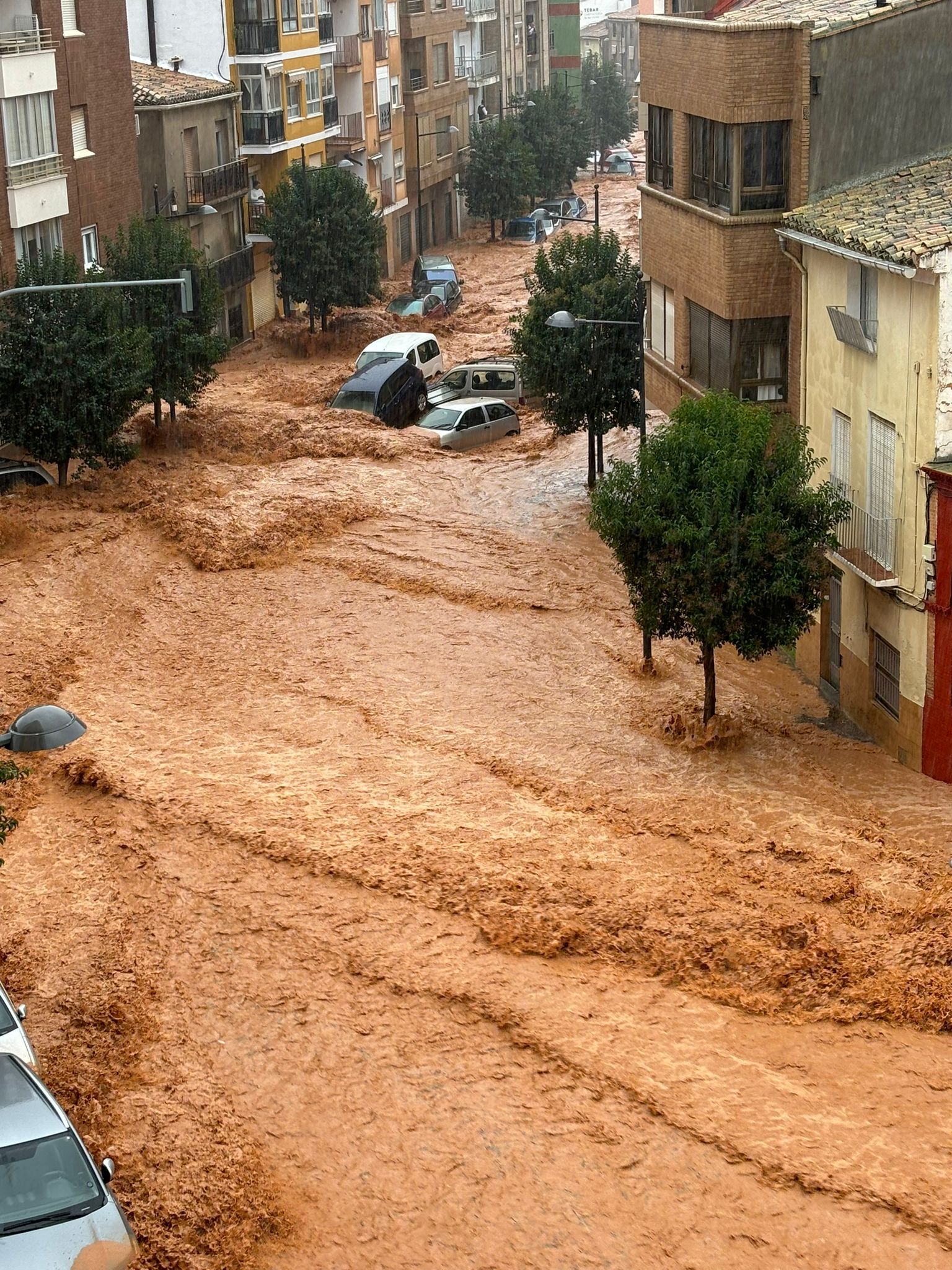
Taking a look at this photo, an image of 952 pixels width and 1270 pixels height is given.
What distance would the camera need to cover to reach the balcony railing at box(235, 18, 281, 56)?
47.1 meters

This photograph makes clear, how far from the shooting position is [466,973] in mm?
15656

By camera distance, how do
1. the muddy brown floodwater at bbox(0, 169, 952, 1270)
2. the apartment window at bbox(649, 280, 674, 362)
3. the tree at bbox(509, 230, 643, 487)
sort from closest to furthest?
the muddy brown floodwater at bbox(0, 169, 952, 1270) < the apartment window at bbox(649, 280, 674, 362) < the tree at bbox(509, 230, 643, 487)

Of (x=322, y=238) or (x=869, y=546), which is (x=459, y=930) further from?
(x=322, y=238)

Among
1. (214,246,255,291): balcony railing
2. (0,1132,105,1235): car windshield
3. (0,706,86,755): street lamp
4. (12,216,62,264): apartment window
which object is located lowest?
(0,1132,105,1235): car windshield

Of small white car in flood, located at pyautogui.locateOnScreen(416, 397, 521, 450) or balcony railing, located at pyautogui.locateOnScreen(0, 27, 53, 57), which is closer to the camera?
balcony railing, located at pyautogui.locateOnScreen(0, 27, 53, 57)

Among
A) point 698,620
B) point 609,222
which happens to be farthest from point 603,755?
point 609,222

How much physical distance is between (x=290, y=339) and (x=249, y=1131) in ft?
122

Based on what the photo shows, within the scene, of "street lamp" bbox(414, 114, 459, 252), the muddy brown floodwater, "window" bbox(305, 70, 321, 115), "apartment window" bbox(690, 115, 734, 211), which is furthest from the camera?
"street lamp" bbox(414, 114, 459, 252)

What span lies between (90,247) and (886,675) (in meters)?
23.3

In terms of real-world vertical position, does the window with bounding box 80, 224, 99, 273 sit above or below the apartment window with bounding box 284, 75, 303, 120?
below

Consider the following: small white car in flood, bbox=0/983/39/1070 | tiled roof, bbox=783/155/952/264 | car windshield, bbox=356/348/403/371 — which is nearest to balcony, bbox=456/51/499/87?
car windshield, bbox=356/348/403/371

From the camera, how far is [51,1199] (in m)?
10.8

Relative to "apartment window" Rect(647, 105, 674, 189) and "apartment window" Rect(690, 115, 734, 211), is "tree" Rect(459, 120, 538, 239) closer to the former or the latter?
"apartment window" Rect(647, 105, 674, 189)

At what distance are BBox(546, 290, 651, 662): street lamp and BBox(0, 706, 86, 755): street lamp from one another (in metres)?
13.4
